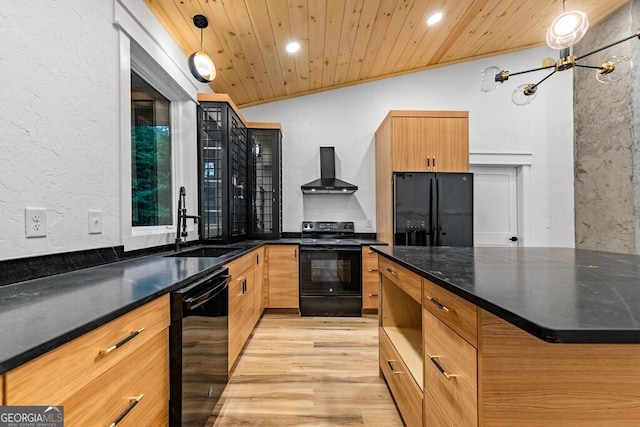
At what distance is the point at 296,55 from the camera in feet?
10.1

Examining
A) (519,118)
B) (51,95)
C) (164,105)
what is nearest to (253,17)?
(164,105)

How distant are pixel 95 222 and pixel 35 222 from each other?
1.12ft

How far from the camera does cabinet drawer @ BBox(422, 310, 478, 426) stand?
0.87 metres

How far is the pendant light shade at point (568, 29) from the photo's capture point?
1.99 meters

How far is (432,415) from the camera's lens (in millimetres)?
1148

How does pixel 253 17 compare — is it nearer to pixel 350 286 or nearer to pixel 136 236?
pixel 136 236

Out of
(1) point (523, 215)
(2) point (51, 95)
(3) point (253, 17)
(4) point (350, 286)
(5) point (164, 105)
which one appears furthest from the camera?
(1) point (523, 215)

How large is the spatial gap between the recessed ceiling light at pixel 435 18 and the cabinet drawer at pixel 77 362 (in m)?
3.38

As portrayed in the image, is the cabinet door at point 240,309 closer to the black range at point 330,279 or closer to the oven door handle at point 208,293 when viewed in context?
the oven door handle at point 208,293

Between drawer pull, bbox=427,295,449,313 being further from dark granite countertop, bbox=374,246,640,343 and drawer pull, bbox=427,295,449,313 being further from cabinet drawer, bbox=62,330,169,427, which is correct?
cabinet drawer, bbox=62,330,169,427

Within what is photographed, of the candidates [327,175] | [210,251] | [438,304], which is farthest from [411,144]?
[438,304]

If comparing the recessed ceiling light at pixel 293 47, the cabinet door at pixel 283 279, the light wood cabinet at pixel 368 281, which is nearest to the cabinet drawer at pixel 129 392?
the cabinet door at pixel 283 279

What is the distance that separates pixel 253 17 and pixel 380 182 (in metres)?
2.29

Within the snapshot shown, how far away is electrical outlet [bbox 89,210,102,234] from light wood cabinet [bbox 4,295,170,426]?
76 cm
